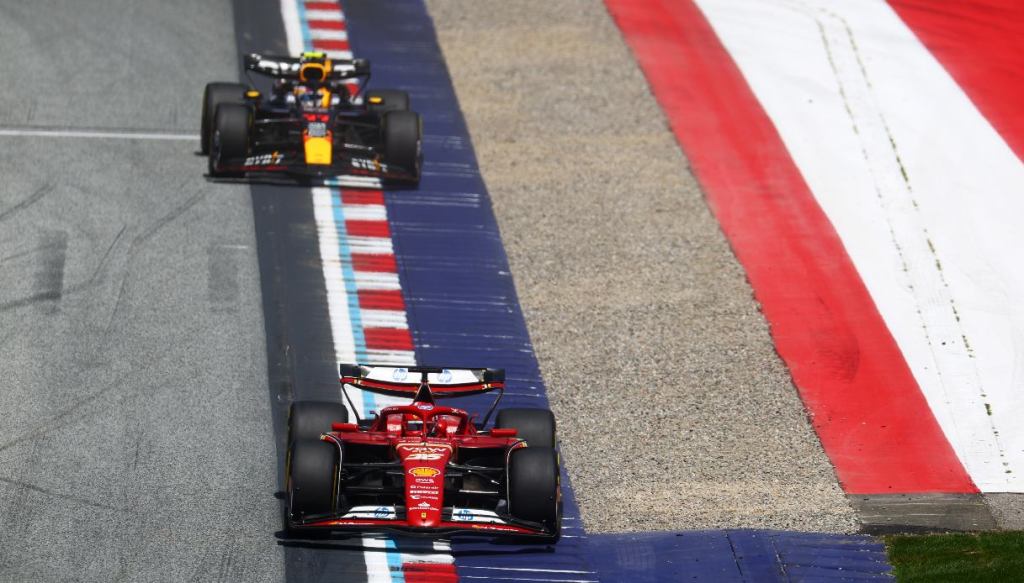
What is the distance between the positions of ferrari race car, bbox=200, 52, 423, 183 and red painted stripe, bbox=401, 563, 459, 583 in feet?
24.9

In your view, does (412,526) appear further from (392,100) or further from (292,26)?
(292,26)

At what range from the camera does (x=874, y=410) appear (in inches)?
693

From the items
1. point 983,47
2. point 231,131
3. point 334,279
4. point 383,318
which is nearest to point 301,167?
point 231,131

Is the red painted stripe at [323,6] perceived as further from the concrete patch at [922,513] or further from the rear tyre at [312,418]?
the concrete patch at [922,513]

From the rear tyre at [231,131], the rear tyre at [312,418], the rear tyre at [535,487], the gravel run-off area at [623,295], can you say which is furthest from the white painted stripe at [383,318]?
the rear tyre at [535,487]

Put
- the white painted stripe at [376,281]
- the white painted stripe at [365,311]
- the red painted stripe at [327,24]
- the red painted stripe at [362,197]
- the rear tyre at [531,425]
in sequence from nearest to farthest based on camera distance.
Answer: the white painted stripe at [365,311] → the rear tyre at [531,425] → the white painted stripe at [376,281] → the red painted stripe at [362,197] → the red painted stripe at [327,24]

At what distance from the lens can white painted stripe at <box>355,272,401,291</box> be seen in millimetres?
19188

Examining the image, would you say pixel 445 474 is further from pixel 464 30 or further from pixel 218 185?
pixel 464 30

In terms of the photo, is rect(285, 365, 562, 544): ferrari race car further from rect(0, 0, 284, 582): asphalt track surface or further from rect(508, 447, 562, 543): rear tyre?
rect(0, 0, 284, 582): asphalt track surface

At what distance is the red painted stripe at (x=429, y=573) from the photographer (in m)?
13.9

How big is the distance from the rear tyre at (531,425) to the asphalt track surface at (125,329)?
7.58 feet

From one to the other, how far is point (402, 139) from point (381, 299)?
9.84 ft

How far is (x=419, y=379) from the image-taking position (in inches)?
587

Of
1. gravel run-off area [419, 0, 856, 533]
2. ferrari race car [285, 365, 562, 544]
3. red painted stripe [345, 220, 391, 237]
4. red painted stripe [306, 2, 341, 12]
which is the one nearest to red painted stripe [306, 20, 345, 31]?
red painted stripe [306, 2, 341, 12]
